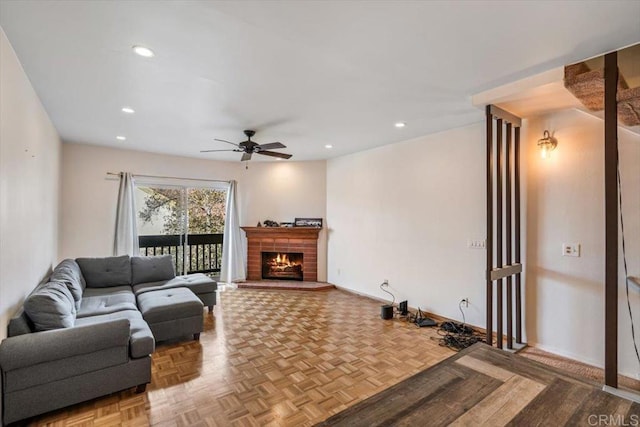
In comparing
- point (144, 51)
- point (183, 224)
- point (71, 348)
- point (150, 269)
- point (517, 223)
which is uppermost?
point (144, 51)

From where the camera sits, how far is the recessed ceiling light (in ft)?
6.68

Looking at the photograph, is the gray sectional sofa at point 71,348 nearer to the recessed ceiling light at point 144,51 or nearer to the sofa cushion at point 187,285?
the sofa cushion at point 187,285

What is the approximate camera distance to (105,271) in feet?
13.3

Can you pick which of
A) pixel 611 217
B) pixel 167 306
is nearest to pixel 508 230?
pixel 611 217

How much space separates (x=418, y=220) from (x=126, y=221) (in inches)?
188

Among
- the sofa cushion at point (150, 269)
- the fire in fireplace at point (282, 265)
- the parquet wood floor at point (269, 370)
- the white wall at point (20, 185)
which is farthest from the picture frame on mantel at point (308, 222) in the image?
the white wall at point (20, 185)

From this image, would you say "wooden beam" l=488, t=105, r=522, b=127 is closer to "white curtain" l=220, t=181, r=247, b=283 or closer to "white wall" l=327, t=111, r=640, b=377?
"white wall" l=327, t=111, r=640, b=377

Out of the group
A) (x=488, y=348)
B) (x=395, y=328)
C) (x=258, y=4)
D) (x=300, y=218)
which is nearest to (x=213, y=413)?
(x=488, y=348)

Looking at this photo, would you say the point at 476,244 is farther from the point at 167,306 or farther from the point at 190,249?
the point at 190,249

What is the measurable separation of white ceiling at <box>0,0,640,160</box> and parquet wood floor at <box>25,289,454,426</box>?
251 centimetres

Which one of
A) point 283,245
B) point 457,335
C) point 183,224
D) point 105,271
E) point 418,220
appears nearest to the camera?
point 457,335

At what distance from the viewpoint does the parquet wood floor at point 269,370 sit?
2.11 m

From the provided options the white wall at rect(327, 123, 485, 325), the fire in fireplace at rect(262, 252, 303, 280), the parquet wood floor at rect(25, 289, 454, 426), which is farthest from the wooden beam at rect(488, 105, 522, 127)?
the fire in fireplace at rect(262, 252, 303, 280)

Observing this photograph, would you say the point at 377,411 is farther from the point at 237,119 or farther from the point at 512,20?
the point at 237,119
